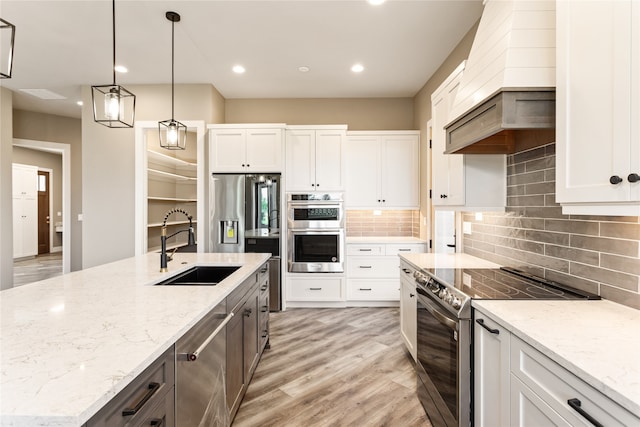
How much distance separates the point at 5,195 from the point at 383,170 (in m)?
5.21

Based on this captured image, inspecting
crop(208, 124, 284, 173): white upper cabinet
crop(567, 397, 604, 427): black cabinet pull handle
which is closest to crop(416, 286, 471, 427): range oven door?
crop(567, 397, 604, 427): black cabinet pull handle

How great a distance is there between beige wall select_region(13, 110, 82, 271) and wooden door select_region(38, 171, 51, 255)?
387 cm

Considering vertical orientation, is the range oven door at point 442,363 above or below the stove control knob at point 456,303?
below

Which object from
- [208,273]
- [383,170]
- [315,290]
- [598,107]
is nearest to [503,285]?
[598,107]

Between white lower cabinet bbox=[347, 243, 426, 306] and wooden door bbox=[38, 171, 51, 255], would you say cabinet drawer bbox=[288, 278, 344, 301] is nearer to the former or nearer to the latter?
white lower cabinet bbox=[347, 243, 426, 306]

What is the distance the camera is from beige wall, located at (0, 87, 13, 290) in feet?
14.3

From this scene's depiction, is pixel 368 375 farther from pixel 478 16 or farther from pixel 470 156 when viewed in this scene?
pixel 478 16

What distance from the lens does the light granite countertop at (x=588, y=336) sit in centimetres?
81

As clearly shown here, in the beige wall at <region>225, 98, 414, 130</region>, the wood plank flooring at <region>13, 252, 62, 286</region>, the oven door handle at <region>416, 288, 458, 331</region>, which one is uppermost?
the beige wall at <region>225, 98, 414, 130</region>

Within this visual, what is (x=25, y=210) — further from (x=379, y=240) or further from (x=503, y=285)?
(x=503, y=285)

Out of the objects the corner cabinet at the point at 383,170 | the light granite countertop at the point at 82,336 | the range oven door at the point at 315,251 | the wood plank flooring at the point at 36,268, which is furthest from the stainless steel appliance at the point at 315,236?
the wood plank flooring at the point at 36,268

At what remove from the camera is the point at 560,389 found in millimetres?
972

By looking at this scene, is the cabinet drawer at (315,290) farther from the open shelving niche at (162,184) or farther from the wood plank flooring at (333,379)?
the open shelving niche at (162,184)

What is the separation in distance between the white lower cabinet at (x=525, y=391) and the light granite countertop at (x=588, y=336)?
4 cm
